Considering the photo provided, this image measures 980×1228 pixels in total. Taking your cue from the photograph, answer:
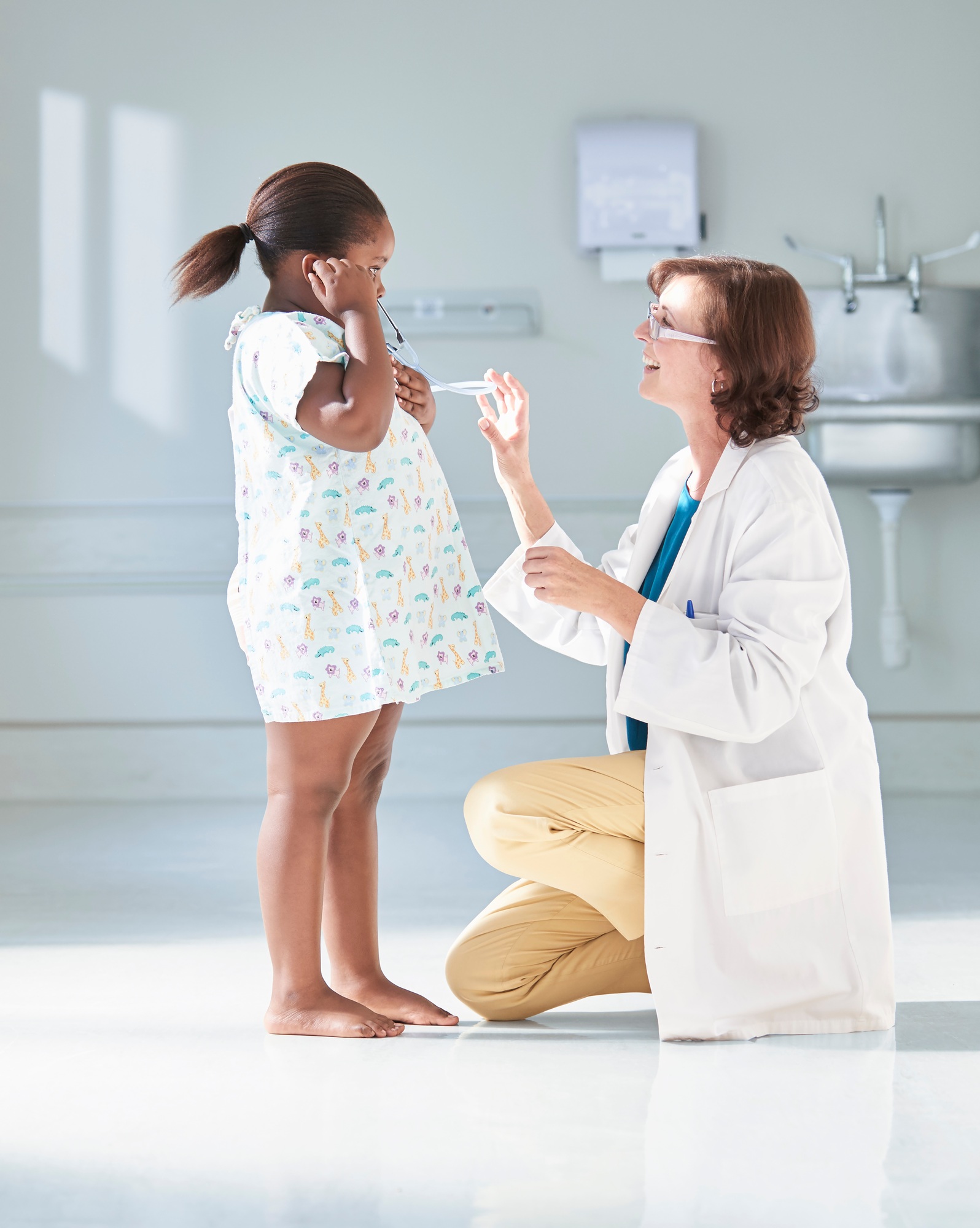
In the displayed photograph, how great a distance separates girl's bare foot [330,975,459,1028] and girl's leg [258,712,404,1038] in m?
0.07

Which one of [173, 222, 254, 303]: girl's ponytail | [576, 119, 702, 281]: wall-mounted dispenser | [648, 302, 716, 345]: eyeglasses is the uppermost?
[576, 119, 702, 281]: wall-mounted dispenser

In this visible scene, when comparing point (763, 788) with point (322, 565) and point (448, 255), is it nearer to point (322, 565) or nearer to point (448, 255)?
point (322, 565)

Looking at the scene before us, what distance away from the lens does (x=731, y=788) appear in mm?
1466

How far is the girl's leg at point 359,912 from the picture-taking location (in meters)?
1.60

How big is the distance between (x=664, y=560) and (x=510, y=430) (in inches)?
11.2

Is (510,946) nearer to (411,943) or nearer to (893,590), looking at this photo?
(411,943)

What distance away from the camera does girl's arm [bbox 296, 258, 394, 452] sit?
1.42m

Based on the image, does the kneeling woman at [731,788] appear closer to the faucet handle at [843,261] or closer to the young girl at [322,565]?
the young girl at [322,565]

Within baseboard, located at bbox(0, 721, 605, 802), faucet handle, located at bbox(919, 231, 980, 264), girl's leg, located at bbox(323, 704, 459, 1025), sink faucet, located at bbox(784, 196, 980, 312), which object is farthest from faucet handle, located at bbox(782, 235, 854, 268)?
girl's leg, located at bbox(323, 704, 459, 1025)

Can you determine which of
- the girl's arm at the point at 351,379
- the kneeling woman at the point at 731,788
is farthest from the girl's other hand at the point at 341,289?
the kneeling woman at the point at 731,788

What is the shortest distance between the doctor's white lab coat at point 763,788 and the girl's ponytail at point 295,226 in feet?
1.86

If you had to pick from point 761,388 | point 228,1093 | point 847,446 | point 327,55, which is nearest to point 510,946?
point 228,1093

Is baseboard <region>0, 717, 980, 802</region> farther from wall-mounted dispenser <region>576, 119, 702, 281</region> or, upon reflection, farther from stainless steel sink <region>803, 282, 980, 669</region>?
wall-mounted dispenser <region>576, 119, 702, 281</region>

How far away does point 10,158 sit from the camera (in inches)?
140
